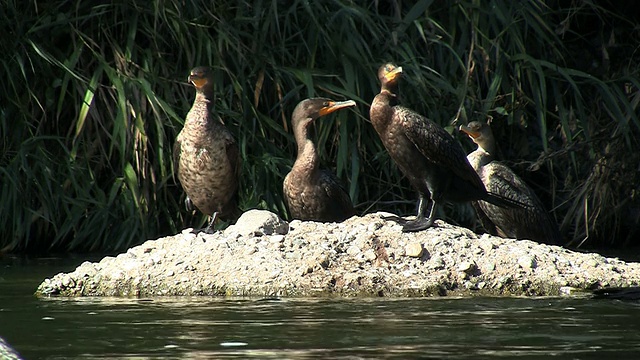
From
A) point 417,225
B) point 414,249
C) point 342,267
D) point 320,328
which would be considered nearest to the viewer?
point 320,328

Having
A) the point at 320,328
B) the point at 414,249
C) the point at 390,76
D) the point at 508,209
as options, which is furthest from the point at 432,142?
the point at 320,328

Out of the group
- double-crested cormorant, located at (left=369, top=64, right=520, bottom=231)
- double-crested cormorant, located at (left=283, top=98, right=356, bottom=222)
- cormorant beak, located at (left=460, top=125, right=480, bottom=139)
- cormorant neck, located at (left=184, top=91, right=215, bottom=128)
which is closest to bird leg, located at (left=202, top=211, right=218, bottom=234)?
double-crested cormorant, located at (left=283, top=98, right=356, bottom=222)

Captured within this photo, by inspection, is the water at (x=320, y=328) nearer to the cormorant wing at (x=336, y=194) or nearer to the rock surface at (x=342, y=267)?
the rock surface at (x=342, y=267)

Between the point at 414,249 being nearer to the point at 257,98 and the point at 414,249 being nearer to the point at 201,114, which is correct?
the point at 201,114

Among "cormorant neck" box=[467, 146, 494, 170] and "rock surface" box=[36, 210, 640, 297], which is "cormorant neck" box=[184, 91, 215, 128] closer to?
"rock surface" box=[36, 210, 640, 297]

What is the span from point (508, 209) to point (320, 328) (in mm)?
3569

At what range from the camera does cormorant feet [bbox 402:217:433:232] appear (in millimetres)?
7079

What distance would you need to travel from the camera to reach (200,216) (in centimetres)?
916

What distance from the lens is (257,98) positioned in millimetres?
8945

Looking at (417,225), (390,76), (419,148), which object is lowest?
(417,225)

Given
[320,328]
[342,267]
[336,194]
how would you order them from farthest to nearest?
[336,194]
[342,267]
[320,328]

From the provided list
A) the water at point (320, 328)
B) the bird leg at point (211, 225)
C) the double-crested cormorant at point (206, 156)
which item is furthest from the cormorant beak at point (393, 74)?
the water at point (320, 328)

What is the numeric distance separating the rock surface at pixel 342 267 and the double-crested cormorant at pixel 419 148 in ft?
1.44

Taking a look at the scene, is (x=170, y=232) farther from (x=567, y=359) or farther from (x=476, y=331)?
(x=567, y=359)
